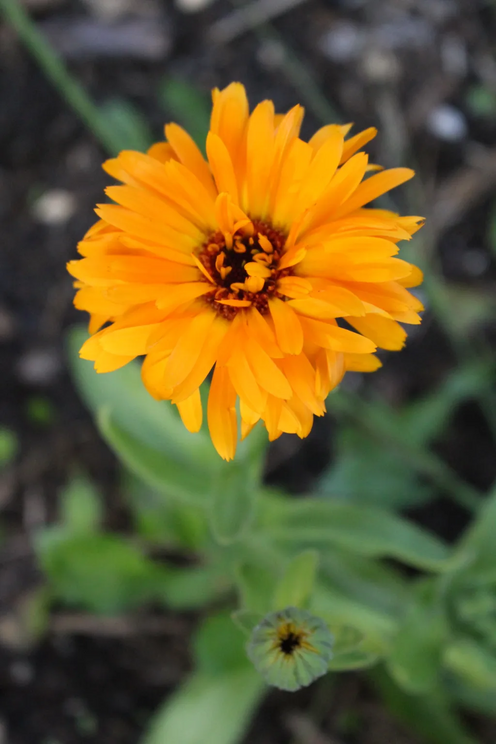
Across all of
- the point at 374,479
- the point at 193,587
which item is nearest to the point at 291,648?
the point at 193,587

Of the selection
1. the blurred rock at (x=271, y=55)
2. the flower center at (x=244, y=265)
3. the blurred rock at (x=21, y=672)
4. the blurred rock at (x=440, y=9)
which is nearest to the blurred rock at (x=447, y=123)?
the blurred rock at (x=440, y=9)

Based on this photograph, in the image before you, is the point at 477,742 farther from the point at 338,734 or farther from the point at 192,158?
the point at 192,158

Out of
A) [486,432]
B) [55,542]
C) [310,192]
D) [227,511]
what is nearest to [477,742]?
[486,432]

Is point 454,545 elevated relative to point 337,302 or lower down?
lower down

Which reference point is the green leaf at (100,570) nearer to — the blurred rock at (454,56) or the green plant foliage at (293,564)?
the green plant foliage at (293,564)

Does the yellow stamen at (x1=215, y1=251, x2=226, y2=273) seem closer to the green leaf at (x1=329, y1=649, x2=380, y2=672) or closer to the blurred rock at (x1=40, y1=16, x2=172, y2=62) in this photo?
the green leaf at (x1=329, y1=649, x2=380, y2=672)

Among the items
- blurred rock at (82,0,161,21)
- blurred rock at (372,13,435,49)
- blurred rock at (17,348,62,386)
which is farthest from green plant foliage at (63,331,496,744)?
blurred rock at (82,0,161,21)

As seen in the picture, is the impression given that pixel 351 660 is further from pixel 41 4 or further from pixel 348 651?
pixel 41 4
